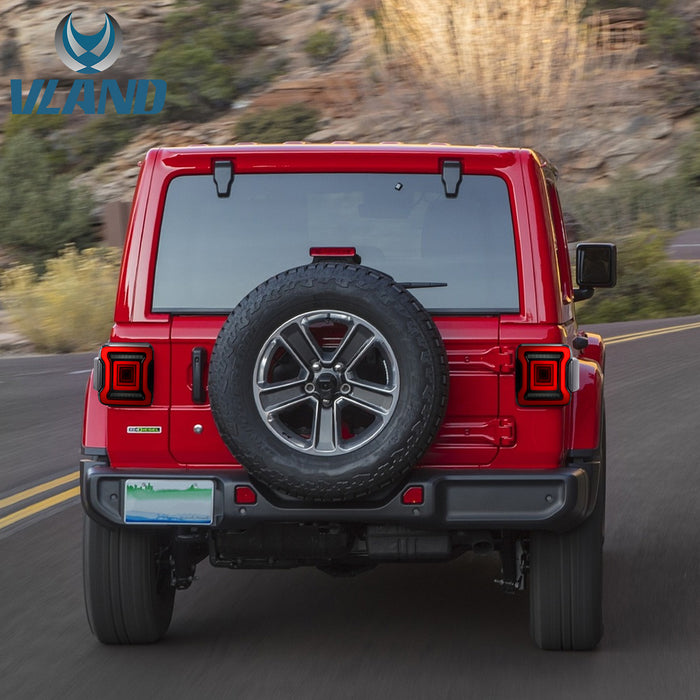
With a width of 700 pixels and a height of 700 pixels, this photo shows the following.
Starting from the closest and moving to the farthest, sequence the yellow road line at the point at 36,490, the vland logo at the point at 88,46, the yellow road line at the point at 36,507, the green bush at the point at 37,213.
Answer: the yellow road line at the point at 36,507 → the yellow road line at the point at 36,490 → the green bush at the point at 37,213 → the vland logo at the point at 88,46

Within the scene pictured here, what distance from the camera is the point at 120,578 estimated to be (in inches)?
199

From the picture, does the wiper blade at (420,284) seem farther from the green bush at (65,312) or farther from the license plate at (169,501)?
the green bush at (65,312)

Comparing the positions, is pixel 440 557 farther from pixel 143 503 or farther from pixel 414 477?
pixel 143 503

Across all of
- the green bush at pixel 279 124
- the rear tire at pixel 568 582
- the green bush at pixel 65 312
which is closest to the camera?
the rear tire at pixel 568 582

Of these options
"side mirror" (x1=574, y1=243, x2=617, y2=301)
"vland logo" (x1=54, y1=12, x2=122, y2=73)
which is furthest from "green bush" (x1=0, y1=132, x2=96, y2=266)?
"side mirror" (x1=574, y1=243, x2=617, y2=301)

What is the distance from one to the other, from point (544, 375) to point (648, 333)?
1584 cm

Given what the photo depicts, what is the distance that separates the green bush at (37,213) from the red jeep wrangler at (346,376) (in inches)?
1401

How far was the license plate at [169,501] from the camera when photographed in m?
4.70

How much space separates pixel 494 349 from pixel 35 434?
7529mm

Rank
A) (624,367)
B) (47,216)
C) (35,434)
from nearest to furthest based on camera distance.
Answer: (35,434) → (624,367) → (47,216)

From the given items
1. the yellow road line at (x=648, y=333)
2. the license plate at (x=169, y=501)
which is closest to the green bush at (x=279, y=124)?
the yellow road line at (x=648, y=333)

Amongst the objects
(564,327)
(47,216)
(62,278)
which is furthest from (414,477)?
(47,216)

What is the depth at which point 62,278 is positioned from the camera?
2183 cm

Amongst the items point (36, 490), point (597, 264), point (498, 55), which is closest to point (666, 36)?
point (498, 55)
